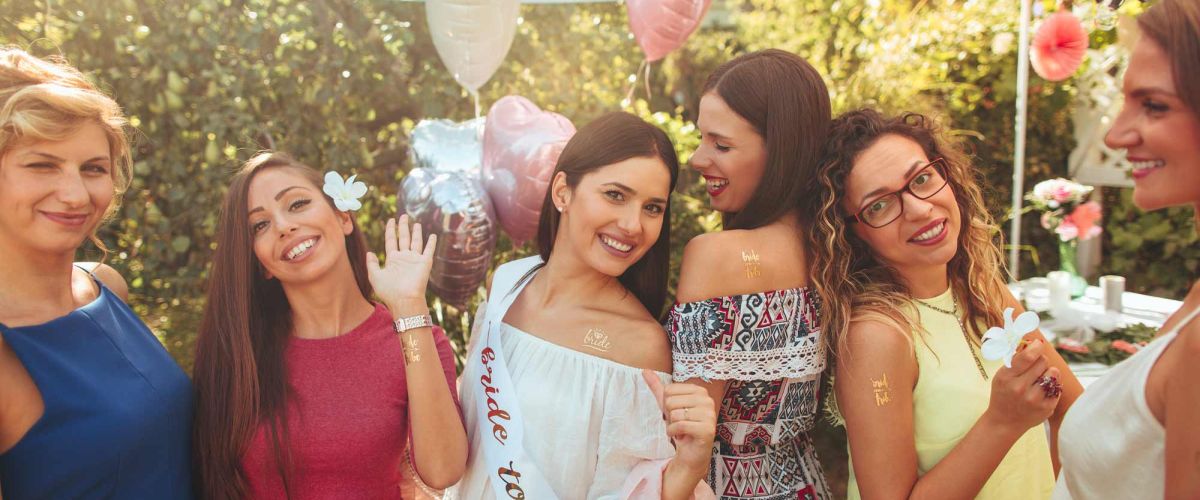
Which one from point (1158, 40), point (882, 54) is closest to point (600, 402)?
point (1158, 40)

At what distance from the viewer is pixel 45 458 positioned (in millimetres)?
1616

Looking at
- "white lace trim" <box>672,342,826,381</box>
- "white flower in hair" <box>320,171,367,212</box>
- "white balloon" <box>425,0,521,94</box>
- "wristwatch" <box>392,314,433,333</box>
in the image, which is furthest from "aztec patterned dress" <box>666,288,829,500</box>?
"white balloon" <box>425,0,521,94</box>

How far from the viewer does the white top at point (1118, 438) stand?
1254mm

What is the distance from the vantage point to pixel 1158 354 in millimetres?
1242

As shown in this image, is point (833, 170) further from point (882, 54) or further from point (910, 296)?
point (882, 54)

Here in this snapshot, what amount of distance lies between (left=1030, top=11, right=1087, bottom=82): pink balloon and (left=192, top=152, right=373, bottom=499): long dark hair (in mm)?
4280

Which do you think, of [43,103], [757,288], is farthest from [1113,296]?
[43,103]

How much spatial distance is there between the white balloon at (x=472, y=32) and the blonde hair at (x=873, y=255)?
2.08 metres

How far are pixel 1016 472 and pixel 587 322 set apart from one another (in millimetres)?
1041

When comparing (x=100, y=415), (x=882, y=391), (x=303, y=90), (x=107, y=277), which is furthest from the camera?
(x=303, y=90)

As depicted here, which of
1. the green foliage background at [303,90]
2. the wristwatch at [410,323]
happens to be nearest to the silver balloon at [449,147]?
the green foliage background at [303,90]

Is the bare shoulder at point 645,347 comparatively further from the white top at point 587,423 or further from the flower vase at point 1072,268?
the flower vase at point 1072,268

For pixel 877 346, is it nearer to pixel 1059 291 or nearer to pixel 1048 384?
pixel 1048 384

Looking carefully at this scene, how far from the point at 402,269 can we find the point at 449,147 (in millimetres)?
1649
